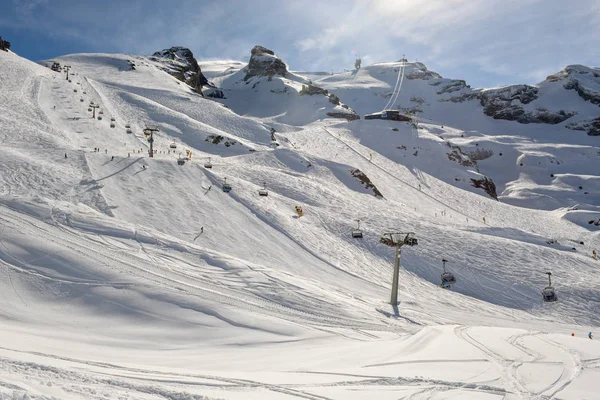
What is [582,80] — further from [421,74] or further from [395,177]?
[395,177]

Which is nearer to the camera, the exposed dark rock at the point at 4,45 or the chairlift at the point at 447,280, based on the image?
the chairlift at the point at 447,280

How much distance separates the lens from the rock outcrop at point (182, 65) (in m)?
112

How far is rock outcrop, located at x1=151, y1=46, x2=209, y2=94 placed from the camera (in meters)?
112

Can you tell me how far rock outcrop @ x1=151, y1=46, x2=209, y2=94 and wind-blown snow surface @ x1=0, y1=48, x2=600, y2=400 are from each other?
65955 millimetres

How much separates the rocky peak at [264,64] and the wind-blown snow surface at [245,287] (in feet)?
Answer: 294

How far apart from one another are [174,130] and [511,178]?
76487 mm

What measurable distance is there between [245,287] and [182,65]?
119m

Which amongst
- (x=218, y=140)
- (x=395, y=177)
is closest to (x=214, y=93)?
(x=218, y=140)

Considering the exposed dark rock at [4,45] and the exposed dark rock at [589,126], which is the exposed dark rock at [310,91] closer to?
the exposed dark rock at [4,45]

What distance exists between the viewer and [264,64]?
132 metres

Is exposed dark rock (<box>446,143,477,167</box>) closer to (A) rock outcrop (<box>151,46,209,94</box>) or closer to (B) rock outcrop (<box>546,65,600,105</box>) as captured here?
(A) rock outcrop (<box>151,46,209,94</box>)

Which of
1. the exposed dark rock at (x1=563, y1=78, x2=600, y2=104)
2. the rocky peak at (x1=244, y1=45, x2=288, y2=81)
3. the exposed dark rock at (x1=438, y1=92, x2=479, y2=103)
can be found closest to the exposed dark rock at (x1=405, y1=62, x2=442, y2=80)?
the exposed dark rock at (x1=438, y1=92, x2=479, y2=103)

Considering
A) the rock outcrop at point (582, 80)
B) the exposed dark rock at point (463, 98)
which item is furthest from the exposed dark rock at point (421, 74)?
the rock outcrop at point (582, 80)

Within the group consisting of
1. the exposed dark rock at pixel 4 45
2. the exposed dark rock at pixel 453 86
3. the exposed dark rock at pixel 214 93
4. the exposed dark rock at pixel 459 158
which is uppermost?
the exposed dark rock at pixel 453 86
